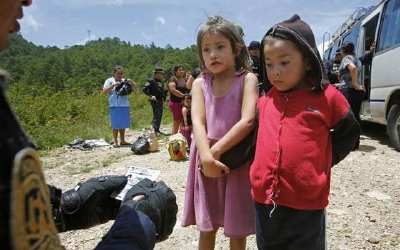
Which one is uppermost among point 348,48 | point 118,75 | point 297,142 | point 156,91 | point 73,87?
point 348,48

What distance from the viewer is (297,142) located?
5.02 feet

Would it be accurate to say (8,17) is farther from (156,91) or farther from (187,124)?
(156,91)

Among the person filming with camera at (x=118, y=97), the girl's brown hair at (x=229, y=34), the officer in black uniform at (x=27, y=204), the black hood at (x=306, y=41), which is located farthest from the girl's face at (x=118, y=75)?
the officer in black uniform at (x=27, y=204)

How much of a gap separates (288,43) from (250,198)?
32.7 inches

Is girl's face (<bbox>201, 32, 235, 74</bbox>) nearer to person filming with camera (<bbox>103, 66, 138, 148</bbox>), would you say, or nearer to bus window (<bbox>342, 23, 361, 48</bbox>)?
person filming with camera (<bbox>103, 66, 138, 148</bbox>)

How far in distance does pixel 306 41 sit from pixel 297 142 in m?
0.48

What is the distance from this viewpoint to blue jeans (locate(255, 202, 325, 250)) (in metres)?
1.53

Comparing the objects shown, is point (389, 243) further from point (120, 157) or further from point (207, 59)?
point (120, 157)

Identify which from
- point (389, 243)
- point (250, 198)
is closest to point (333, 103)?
point (250, 198)

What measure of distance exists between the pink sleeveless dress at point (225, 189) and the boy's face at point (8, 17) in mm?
1240

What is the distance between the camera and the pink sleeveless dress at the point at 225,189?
5.84 ft

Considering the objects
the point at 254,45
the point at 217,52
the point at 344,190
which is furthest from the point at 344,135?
the point at 254,45

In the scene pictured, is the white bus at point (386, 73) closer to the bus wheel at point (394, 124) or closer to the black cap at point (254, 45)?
the bus wheel at point (394, 124)

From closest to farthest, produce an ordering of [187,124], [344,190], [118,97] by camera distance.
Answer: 1. [344,190]
2. [187,124]
3. [118,97]
